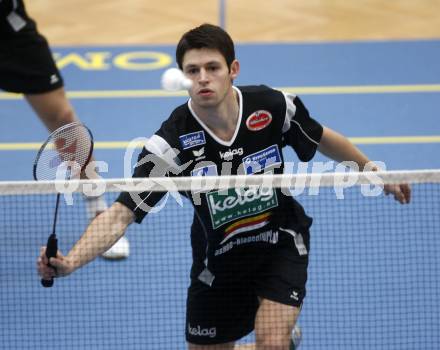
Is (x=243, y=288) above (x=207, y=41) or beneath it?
beneath

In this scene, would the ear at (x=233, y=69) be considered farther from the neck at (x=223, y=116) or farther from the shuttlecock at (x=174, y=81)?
the shuttlecock at (x=174, y=81)

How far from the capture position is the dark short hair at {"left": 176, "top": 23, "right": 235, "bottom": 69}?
3.58 m

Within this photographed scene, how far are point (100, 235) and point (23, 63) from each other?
84.1 inches

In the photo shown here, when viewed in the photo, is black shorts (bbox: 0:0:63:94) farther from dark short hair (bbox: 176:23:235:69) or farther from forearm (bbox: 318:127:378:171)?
forearm (bbox: 318:127:378:171)

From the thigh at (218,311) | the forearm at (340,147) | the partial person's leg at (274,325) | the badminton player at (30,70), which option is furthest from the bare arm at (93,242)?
the badminton player at (30,70)

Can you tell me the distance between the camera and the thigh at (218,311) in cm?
387

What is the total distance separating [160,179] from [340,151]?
0.95m

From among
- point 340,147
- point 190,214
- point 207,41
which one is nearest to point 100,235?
point 207,41

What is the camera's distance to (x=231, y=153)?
12.1ft

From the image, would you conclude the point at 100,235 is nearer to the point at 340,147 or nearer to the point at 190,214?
the point at 340,147

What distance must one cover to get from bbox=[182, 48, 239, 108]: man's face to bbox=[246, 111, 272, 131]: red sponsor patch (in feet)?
0.59

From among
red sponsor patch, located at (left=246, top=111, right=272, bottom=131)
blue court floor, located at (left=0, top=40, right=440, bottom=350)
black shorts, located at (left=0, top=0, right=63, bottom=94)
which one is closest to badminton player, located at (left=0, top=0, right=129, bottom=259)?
black shorts, located at (left=0, top=0, right=63, bottom=94)

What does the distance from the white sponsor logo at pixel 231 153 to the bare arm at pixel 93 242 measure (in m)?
0.48

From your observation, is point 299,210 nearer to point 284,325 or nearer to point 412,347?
point 284,325
